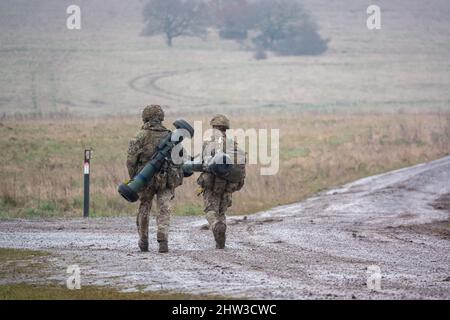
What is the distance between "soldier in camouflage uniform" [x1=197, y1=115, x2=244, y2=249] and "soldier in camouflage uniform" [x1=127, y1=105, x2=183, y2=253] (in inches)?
16.9

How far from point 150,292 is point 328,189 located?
607 inches

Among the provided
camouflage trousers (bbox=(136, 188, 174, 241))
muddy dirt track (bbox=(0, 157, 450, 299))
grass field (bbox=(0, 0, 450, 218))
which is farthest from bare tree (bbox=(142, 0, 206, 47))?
camouflage trousers (bbox=(136, 188, 174, 241))

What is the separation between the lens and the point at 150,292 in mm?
10625

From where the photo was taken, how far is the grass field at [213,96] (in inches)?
1043

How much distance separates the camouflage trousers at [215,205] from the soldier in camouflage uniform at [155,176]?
1.61 ft

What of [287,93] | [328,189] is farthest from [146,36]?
[328,189]

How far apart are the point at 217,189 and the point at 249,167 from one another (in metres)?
13.7

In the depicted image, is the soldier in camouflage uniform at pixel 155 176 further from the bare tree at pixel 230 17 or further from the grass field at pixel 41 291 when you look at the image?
the bare tree at pixel 230 17

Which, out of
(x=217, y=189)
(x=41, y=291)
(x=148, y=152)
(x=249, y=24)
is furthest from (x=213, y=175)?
(x=249, y=24)

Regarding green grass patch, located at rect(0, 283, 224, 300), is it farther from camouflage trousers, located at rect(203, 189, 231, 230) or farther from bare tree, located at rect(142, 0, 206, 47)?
bare tree, located at rect(142, 0, 206, 47)

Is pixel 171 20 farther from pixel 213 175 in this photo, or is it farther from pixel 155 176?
pixel 155 176

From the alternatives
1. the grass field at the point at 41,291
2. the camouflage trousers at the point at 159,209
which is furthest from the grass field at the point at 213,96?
the grass field at the point at 41,291

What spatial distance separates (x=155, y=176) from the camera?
47.5ft

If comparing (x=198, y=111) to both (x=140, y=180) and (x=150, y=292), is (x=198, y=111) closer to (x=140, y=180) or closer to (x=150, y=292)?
(x=140, y=180)
